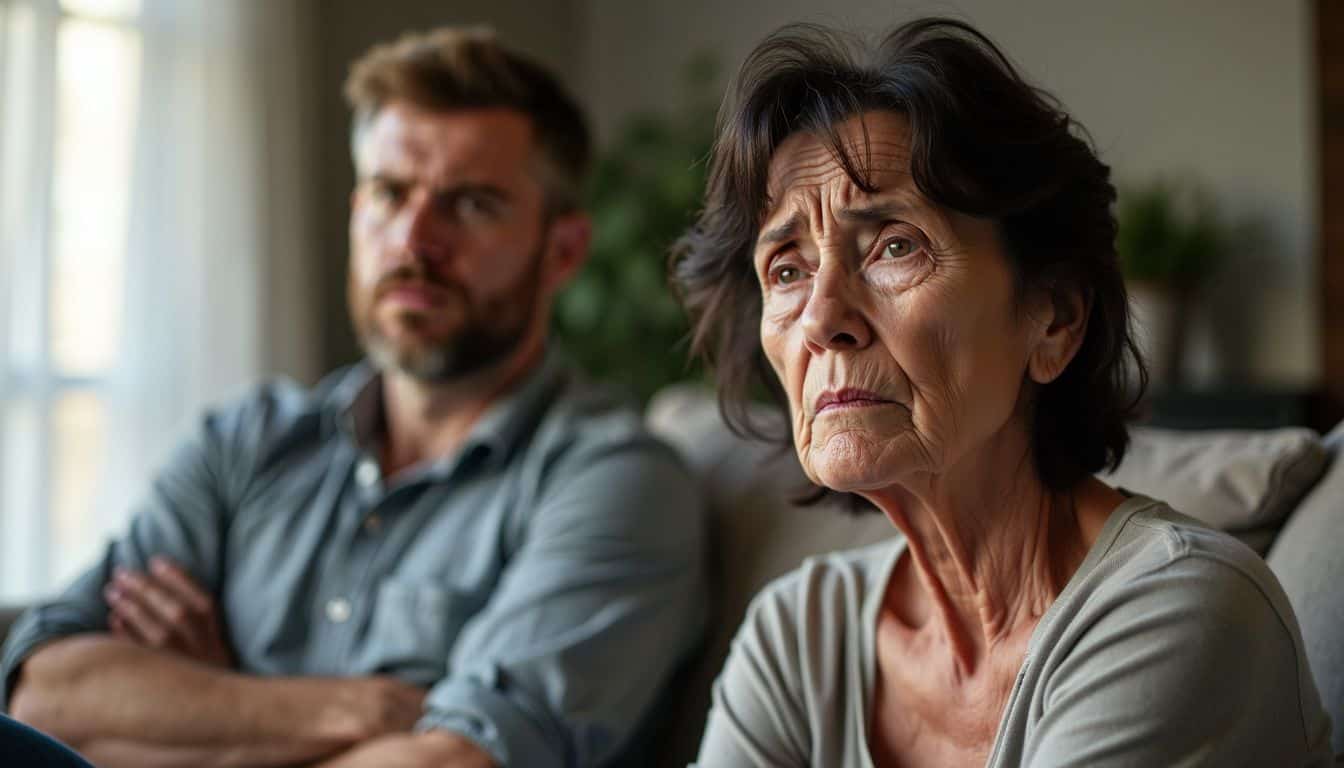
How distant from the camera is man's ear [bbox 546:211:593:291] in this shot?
6.26ft

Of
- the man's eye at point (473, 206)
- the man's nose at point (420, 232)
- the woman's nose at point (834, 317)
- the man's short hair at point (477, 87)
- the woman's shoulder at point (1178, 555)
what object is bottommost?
the woman's shoulder at point (1178, 555)

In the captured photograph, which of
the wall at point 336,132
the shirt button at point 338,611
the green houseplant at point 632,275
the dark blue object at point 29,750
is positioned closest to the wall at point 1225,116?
the green houseplant at point 632,275

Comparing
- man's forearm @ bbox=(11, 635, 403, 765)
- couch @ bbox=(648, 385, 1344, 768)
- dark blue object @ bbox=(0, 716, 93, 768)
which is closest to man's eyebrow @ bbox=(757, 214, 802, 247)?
couch @ bbox=(648, 385, 1344, 768)

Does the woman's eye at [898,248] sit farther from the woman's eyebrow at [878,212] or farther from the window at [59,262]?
the window at [59,262]

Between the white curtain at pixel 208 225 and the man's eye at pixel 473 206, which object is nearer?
the man's eye at pixel 473 206

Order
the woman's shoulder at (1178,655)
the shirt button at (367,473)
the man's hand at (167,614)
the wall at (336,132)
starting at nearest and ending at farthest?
the woman's shoulder at (1178,655) → the man's hand at (167,614) → the shirt button at (367,473) → the wall at (336,132)

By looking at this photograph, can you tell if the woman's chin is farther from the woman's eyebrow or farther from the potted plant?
the potted plant

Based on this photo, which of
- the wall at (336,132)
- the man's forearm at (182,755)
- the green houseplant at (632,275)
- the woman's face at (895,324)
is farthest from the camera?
the wall at (336,132)

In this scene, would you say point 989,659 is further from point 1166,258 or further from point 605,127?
point 605,127

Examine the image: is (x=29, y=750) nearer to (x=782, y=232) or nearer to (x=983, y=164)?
(x=782, y=232)

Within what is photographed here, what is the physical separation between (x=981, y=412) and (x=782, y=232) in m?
0.19

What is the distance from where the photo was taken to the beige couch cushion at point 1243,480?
1.17 metres

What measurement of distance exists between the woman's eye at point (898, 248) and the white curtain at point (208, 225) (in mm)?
2848

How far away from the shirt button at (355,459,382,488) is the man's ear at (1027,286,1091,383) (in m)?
1.08
